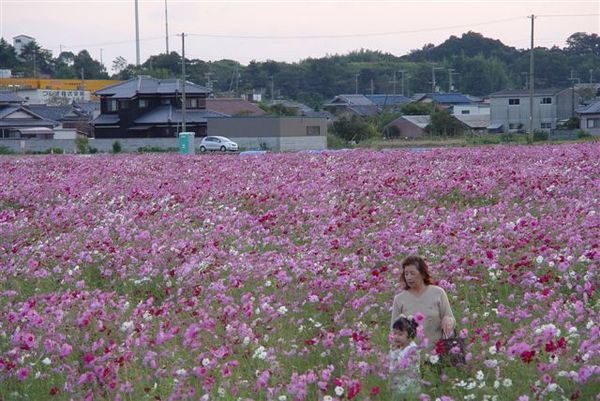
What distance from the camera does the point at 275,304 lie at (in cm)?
739

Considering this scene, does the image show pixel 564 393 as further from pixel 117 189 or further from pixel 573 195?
pixel 117 189

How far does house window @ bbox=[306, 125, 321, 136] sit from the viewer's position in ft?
185

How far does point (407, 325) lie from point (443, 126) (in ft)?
189

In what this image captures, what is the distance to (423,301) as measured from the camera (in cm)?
659

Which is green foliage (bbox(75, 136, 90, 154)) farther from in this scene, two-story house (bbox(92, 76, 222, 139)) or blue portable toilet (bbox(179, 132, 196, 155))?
blue portable toilet (bbox(179, 132, 196, 155))

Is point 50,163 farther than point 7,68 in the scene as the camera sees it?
No

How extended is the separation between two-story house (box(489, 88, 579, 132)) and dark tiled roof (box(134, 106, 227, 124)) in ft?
71.1

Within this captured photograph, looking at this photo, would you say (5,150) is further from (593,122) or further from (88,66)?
(88,66)

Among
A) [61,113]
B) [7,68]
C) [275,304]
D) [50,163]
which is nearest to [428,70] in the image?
[7,68]

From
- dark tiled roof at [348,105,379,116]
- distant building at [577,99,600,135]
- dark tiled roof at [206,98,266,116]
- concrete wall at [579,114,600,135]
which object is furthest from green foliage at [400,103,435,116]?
distant building at [577,99,600,135]

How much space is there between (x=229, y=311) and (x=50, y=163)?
19454 millimetres

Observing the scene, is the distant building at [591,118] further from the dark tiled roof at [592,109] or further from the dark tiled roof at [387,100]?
the dark tiled roof at [387,100]

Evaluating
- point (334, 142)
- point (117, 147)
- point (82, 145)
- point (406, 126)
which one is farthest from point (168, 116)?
point (406, 126)

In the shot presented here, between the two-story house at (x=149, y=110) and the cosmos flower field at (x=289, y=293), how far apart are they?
4508 centimetres
